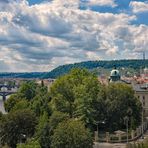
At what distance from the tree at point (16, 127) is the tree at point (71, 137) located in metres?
10.7

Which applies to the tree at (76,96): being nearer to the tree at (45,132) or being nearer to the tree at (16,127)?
the tree at (16,127)

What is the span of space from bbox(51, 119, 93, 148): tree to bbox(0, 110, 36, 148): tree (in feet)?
35.2

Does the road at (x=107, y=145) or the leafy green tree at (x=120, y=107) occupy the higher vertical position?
the leafy green tree at (x=120, y=107)

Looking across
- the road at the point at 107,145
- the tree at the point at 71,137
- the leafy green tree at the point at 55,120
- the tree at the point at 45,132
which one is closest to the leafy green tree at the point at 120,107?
the road at the point at 107,145

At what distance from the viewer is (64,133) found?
62.4 meters

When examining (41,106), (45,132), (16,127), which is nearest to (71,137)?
(45,132)

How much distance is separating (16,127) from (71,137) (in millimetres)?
13420

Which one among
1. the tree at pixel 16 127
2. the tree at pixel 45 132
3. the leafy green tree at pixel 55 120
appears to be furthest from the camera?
the tree at pixel 16 127

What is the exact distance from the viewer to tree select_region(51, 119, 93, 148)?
202 ft

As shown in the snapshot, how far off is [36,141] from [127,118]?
22.9 m

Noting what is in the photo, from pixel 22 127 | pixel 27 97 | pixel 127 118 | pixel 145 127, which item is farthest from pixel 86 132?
pixel 27 97

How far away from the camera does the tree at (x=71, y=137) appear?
61562 millimetres

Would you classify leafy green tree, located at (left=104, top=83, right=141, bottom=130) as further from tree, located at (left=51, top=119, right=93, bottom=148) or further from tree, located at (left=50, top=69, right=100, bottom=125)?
tree, located at (left=51, top=119, right=93, bottom=148)

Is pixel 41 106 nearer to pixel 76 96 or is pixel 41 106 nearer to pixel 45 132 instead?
pixel 76 96
